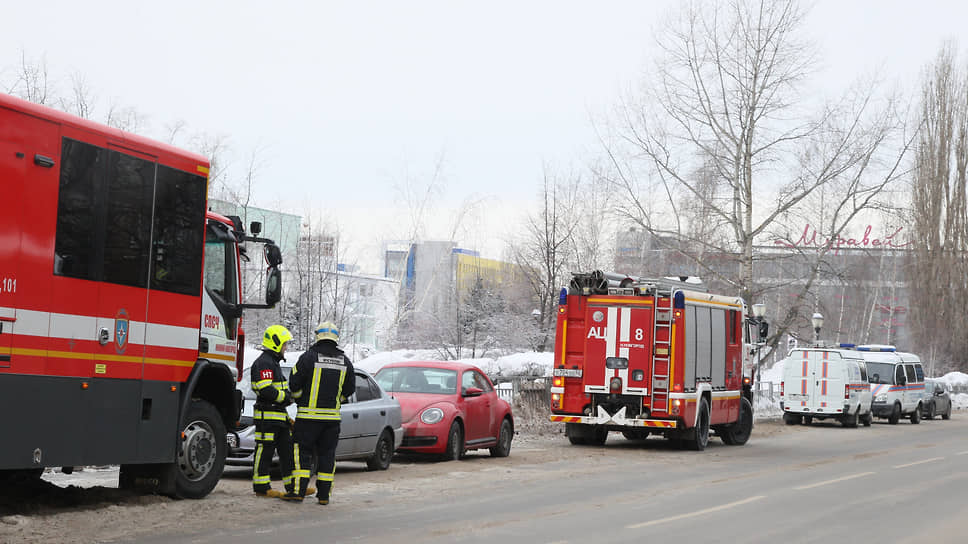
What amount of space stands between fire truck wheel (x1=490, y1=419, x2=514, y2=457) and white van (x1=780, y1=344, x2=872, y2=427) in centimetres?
1850

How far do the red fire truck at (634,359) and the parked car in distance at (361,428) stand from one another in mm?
6251

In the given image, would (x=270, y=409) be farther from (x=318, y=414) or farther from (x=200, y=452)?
(x=200, y=452)

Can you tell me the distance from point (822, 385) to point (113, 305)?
2896 cm

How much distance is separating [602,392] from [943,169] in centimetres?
5399

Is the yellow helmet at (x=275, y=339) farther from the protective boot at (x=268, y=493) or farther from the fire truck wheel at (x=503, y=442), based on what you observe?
the fire truck wheel at (x=503, y=442)

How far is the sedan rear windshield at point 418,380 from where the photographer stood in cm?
1753

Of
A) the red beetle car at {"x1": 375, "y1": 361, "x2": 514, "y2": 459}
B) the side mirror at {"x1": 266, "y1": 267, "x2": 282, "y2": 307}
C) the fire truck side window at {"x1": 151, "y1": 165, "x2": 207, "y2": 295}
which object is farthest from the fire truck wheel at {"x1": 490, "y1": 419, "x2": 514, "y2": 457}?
the fire truck side window at {"x1": 151, "y1": 165, "x2": 207, "y2": 295}

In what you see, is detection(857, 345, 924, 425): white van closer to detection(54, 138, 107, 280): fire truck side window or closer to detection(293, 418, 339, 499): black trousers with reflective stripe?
detection(293, 418, 339, 499): black trousers with reflective stripe

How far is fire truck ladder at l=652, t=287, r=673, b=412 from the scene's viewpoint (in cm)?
2086

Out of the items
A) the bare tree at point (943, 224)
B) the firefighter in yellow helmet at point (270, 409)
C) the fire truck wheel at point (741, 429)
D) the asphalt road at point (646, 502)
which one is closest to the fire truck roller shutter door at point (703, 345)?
the asphalt road at point (646, 502)

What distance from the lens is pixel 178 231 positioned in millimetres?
10930

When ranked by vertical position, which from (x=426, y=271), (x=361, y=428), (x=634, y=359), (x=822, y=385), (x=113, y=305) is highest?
(x=426, y=271)

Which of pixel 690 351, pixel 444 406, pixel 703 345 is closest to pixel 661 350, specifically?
pixel 690 351

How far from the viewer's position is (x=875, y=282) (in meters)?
76.3
